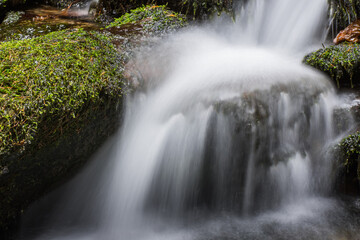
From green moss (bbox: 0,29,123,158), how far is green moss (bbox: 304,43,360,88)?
269cm

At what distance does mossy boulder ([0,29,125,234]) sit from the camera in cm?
224

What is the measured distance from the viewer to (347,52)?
12.6 ft

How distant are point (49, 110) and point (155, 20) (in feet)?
8.19

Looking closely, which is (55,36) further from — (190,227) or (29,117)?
(190,227)

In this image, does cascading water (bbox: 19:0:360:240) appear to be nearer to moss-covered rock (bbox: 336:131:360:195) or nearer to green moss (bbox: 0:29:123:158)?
moss-covered rock (bbox: 336:131:360:195)

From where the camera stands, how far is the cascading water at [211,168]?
3.02 m

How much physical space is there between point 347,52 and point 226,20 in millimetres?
2282

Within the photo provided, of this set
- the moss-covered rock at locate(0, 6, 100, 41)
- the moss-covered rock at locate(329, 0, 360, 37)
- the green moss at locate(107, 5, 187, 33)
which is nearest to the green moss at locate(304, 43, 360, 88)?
the moss-covered rock at locate(329, 0, 360, 37)

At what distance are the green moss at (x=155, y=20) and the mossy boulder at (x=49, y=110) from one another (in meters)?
1.26

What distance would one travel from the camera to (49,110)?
2.35 metres

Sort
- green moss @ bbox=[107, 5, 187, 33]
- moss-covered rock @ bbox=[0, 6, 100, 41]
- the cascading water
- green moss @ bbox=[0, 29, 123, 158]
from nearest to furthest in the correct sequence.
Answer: green moss @ bbox=[0, 29, 123, 158], the cascading water, green moss @ bbox=[107, 5, 187, 33], moss-covered rock @ bbox=[0, 6, 100, 41]

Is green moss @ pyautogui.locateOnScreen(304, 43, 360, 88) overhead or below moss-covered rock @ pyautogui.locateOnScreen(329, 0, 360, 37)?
below

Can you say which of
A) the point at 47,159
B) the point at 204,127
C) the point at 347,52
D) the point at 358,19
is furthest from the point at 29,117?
the point at 358,19

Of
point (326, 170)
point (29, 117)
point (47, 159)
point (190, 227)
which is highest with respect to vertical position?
point (29, 117)
